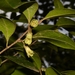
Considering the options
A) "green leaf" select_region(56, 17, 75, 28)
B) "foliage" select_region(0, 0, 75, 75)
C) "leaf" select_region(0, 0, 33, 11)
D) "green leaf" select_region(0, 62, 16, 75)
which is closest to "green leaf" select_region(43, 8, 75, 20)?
"foliage" select_region(0, 0, 75, 75)

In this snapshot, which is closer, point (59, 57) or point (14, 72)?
point (14, 72)

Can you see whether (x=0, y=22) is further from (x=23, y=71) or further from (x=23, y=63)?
(x=23, y=71)

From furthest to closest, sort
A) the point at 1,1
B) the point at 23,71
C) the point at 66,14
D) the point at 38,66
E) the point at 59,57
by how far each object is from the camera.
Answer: the point at 59,57
the point at 23,71
the point at 38,66
the point at 66,14
the point at 1,1

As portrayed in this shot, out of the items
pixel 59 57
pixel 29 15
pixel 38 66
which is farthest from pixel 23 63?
pixel 59 57

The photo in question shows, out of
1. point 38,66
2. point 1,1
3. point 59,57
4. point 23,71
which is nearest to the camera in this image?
point 1,1

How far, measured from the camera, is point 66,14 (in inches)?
38.9

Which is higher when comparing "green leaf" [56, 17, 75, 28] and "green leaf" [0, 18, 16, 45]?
"green leaf" [0, 18, 16, 45]

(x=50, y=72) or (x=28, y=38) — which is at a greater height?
(x=28, y=38)

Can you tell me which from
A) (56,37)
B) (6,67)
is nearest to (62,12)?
(56,37)

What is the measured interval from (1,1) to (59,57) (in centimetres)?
276

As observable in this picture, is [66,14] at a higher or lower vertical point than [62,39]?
higher

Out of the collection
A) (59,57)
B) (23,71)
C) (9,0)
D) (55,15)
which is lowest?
(59,57)

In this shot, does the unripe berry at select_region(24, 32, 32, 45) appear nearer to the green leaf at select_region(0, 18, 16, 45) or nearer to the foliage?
the foliage

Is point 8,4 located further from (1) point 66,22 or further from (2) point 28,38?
(1) point 66,22
